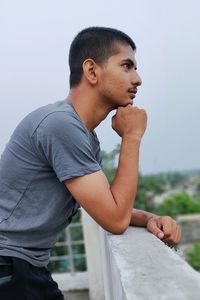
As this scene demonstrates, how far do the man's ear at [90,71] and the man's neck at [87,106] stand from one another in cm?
4

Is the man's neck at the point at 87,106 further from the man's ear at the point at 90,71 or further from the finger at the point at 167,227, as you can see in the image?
the finger at the point at 167,227

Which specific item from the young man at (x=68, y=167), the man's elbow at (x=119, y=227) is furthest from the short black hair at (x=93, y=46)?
the man's elbow at (x=119, y=227)

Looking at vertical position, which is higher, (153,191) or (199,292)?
(199,292)

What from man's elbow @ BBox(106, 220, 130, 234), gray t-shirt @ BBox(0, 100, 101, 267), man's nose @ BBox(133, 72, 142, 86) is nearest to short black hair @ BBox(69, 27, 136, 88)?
man's nose @ BBox(133, 72, 142, 86)

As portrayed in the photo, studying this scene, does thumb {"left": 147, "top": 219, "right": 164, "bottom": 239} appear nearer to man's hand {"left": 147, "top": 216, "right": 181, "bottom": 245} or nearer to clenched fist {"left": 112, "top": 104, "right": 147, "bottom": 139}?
man's hand {"left": 147, "top": 216, "right": 181, "bottom": 245}

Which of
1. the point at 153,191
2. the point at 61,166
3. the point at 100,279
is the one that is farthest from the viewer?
the point at 153,191

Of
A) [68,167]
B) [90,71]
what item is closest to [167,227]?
[68,167]

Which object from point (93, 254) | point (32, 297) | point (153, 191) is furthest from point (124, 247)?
point (153, 191)

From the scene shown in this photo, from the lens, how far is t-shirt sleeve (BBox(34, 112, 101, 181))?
138cm

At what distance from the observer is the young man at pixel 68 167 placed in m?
1.39

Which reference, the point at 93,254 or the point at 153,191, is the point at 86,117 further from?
the point at 153,191

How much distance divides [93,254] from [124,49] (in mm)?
2151

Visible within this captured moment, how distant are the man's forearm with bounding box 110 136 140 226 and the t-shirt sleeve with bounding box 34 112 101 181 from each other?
12cm

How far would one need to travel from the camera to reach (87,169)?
1381 mm
